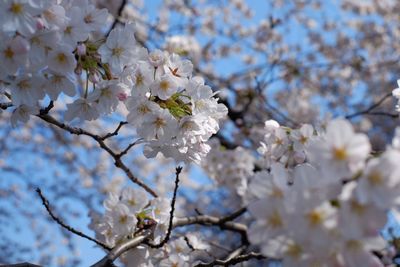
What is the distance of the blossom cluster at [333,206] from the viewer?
1.05 metres

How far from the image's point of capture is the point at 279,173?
3.96ft

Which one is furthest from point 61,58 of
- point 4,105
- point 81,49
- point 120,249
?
point 120,249

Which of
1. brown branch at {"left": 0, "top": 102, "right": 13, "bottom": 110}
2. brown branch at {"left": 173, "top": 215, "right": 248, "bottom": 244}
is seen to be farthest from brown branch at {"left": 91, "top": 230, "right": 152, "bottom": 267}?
brown branch at {"left": 0, "top": 102, "right": 13, "bottom": 110}

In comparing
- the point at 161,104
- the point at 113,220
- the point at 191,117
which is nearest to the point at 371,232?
the point at 191,117

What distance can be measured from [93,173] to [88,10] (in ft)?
29.6

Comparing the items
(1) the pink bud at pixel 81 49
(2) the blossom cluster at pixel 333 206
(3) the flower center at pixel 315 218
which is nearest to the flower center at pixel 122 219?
(1) the pink bud at pixel 81 49

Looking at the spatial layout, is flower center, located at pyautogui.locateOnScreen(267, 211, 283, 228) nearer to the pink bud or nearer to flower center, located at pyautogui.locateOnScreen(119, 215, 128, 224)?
the pink bud

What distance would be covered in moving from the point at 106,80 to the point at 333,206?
1.02m

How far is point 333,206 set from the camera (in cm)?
111

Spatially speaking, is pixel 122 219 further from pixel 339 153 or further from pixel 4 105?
pixel 339 153

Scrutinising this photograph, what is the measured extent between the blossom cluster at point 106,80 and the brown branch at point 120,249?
422 mm

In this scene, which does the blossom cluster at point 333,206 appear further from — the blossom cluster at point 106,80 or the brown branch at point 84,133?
the brown branch at point 84,133

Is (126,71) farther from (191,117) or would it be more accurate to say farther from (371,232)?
(371,232)

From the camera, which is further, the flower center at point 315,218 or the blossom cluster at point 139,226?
the blossom cluster at point 139,226
